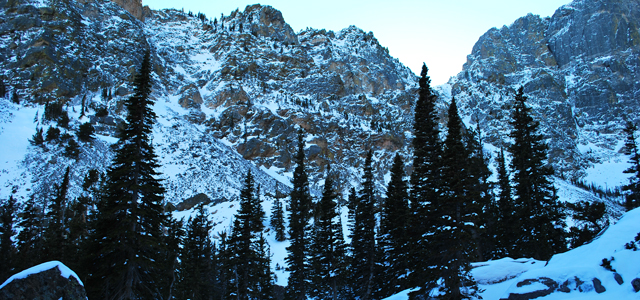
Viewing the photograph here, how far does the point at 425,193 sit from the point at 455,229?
4391 millimetres

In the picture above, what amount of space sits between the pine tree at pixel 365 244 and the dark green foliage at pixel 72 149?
277 ft

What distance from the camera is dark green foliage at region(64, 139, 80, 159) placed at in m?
88.3

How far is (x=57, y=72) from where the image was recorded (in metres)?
136

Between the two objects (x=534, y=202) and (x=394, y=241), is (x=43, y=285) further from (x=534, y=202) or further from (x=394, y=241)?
(x=534, y=202)

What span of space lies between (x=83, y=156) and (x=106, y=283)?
88507 millimetres

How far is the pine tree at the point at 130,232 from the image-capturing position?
60.4 ft

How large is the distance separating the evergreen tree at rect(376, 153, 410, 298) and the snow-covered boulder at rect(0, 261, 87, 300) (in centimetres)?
2397

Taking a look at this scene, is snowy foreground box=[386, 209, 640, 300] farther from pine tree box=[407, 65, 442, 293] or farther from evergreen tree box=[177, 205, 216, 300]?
evergreen tree box=[177, 205, 216, 300]

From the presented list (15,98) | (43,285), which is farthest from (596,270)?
(15,98)

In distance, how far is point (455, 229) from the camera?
17.8m

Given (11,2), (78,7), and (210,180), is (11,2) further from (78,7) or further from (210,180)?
(210,180)

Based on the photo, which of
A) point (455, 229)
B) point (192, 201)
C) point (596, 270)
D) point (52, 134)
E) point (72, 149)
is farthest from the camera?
point (192, 201)

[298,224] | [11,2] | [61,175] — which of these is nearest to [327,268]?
[298,224]

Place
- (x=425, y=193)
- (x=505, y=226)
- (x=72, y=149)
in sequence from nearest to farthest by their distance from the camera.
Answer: (x=425, y=193) → (x=505, y=226) → (x=72, y=149)
